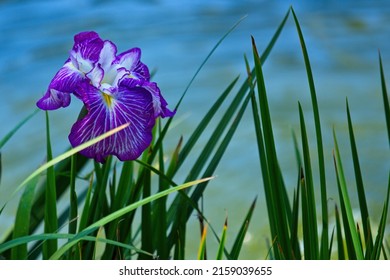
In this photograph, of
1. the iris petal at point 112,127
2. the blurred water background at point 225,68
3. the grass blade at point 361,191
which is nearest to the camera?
the iris petal at point 112,127

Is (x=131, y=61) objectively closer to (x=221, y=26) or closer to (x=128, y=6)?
(x=221, y=26)

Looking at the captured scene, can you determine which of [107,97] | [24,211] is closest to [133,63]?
[107,97]

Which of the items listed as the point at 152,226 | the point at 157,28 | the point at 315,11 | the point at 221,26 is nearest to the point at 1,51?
the point at 157,28

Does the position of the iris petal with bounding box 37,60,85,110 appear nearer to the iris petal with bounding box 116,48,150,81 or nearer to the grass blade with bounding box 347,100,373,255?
the iris petal with bounding box 116,48,150,81

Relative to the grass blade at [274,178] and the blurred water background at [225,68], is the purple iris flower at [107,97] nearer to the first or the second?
the grass blade at [274,178]

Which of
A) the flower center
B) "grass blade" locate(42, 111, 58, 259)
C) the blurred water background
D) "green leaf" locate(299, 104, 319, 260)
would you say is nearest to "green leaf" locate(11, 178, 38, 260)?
"grass blade" locate(42, 111, 58, 259)

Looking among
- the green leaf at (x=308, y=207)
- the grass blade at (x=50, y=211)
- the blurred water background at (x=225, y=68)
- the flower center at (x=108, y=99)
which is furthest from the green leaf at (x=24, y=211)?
the blurred water background at (x=225, y=68)

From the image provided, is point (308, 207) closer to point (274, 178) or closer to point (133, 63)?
point (274, 178)
